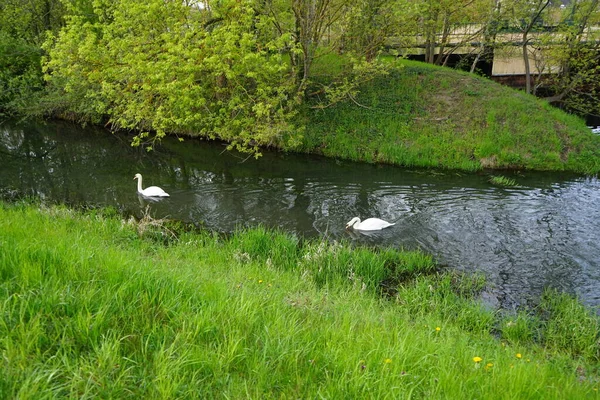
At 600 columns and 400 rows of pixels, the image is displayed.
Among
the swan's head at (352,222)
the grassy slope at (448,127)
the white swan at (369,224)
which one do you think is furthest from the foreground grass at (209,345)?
the grassy slope at (448,127)

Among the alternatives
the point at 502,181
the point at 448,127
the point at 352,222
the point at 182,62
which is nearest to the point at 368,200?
the point at 352,222

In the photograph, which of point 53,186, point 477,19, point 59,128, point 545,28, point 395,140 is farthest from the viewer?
point 59,128

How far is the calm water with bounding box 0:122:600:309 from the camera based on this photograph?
8.65 m

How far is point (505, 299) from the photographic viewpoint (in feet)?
23.7

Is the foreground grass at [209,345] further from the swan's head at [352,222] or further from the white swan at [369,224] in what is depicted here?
the swan's head at [352,222]

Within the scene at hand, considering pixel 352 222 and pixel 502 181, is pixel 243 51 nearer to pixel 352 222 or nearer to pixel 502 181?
pixel 352 222

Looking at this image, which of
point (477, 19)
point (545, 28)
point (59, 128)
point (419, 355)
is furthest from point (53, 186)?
point (545, 28)

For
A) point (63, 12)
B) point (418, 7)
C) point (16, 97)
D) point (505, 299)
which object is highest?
point (63, 12)

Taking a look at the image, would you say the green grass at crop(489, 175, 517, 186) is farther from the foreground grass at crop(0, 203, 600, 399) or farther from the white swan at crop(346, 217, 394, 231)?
the foreground grass at crop(0, 203, 600, 399)

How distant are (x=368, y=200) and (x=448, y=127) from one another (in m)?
6.97

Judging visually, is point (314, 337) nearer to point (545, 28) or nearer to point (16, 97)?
point (545, 28)

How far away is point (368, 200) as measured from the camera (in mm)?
12609

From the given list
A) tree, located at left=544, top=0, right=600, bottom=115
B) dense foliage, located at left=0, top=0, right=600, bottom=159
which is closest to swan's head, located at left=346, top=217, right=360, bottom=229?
dense foliage, located at left=0, top=0, right=600, bottom=159

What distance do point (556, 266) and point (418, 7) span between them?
10.6 metres
